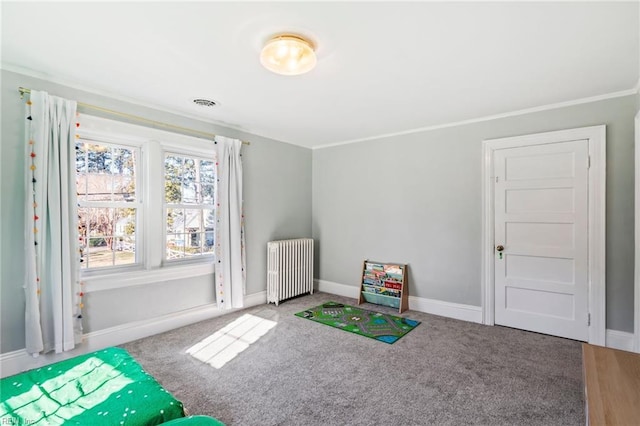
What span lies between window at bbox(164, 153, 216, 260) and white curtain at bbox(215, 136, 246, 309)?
247mm

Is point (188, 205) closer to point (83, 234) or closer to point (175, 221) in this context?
point (175, 221)

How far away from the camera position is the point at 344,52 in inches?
84.4

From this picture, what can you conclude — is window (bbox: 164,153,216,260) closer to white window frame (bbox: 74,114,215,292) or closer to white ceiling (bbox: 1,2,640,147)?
white window frame (bbox: 74,114,215,292)

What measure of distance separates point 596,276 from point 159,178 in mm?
4546

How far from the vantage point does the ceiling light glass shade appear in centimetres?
195

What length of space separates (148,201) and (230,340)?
169cm

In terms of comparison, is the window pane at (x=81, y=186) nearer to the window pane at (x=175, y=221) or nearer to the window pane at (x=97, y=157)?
the window pane at (x=97, y=157)

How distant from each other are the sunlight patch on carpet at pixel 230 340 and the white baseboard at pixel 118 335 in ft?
1.31

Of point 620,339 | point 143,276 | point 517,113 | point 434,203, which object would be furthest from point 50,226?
point 620,339

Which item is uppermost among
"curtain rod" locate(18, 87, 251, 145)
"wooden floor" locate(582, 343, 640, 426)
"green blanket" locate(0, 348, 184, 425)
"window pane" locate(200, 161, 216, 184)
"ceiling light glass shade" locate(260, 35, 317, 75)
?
"ceiling light glass shade" locate(260, 35, 317, 75)

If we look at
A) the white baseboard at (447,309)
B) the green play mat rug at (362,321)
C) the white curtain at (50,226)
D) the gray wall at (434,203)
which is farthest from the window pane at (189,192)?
the white baseboard at (447,309)

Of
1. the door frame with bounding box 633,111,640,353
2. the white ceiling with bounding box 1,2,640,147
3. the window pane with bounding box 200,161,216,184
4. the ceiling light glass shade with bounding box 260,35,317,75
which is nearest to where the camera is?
the white ceiling with bounding box 1,2,640,147

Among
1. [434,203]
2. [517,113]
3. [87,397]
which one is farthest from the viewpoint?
[434,203]

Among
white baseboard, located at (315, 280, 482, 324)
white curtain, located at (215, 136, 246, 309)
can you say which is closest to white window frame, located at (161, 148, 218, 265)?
white curtain, located at (215, 136, 246, 309)
